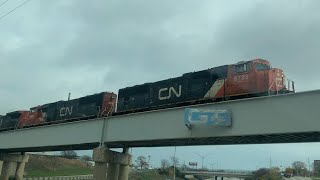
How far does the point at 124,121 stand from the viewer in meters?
33.0

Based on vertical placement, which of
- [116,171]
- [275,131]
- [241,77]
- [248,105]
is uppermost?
[241,77]

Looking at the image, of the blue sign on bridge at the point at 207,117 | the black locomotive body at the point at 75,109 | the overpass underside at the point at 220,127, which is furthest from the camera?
the black locomotive body at the point at 75,109

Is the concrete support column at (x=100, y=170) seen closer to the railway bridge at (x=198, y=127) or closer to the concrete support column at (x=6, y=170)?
the railway bridge at (x=198, y=127)

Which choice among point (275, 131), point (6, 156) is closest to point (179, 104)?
point (275, 131)

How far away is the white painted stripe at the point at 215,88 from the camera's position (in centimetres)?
2945

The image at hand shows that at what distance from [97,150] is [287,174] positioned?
262 ft

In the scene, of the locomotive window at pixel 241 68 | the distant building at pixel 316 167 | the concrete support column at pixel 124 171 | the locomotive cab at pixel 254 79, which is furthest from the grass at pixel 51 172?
the distant building at pixel 316 167

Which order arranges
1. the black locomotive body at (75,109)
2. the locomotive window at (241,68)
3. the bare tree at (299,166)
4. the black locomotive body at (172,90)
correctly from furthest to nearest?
the bare tree at (299,166), the black locomotive body at (75,109), the black locomotive body at (172,90), the locomotive window at (241,68)

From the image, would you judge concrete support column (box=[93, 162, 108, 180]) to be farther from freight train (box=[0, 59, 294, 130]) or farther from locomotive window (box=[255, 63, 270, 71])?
locomotive window (box=[255, 63, 270, 71])

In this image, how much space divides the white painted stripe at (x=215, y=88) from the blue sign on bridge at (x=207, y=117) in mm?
4032

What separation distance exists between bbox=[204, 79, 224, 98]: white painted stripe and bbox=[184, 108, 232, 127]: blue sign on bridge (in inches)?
159

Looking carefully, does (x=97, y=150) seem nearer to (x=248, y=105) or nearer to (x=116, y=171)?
(x=116, y=171)

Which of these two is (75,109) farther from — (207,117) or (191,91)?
(207,117)

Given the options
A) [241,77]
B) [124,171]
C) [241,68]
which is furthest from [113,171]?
[241,68]
